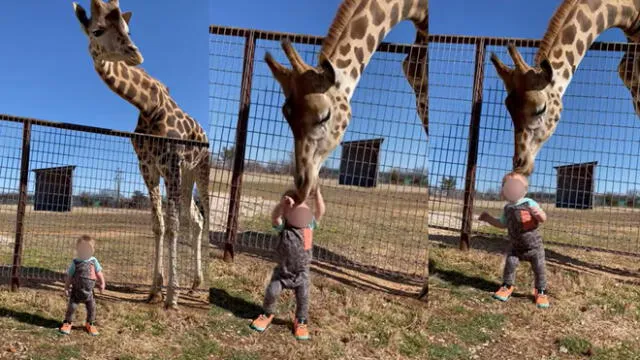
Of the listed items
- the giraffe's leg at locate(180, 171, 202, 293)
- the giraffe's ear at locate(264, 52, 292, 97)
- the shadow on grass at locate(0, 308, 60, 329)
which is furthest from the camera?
the giraffe's leg at locate(180, 171, 202, 293)

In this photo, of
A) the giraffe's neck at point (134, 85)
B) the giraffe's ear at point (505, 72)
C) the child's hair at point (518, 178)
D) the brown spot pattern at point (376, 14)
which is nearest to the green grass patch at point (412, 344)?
the child's hair at point (518, 178)

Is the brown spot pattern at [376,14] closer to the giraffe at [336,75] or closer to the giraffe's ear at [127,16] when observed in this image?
the giraffe at [336,75]

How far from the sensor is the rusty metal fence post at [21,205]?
126 inches

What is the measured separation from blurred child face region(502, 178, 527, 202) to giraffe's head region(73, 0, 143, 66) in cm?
213

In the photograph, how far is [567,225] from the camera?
2523 millimetres

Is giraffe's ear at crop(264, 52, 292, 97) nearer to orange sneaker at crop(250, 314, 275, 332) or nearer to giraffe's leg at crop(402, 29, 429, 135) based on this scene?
giraffe's leg at crop(402, 29, 429, 135)

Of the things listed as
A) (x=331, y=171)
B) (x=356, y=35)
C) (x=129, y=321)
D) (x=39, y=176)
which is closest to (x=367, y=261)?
(x=331, y=171)

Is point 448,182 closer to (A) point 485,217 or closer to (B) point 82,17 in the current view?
(A) point 485,217

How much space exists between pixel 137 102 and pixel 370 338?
205cm

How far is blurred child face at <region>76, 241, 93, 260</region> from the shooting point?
8.93ft

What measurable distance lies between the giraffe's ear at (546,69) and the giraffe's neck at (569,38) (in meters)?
0.09

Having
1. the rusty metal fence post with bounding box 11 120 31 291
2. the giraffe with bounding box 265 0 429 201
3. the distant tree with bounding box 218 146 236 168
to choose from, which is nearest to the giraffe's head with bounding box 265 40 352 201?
the giraffe with bounding box 265 0 429 201

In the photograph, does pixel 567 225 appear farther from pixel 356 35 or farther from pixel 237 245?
pixel 237 245

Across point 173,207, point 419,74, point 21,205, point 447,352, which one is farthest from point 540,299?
point 21,205
